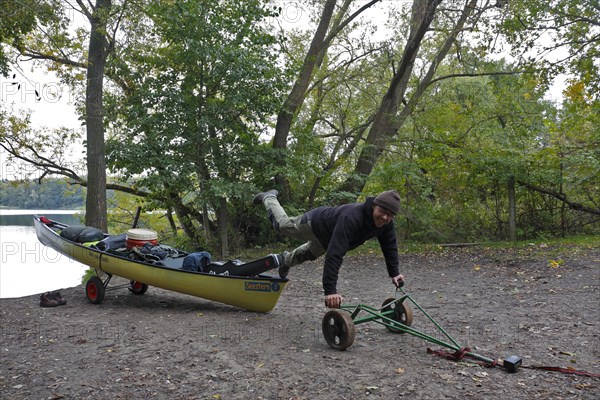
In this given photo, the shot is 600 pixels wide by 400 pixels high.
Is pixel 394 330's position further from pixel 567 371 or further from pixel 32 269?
pixel 32 269

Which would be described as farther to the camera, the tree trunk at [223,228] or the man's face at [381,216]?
the tree trunk at [223,228]

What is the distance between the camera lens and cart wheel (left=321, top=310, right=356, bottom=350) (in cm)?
434

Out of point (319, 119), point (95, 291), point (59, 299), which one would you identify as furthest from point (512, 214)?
point (59, 299)

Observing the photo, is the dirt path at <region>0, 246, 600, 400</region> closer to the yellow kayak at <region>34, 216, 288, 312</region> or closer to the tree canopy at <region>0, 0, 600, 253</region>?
the yellow kayak at <region>34, 216, 288, 312</region>

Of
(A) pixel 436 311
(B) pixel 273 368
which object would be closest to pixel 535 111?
(A) pixel 436 311

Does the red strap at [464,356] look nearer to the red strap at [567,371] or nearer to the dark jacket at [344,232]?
the red strap at [567,371]

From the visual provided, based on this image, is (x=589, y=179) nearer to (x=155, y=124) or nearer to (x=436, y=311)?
(x=436, y=311)

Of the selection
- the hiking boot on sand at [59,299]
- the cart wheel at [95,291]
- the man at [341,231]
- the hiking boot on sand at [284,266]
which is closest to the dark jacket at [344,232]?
the man at [341,231]

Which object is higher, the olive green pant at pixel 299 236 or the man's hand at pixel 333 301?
the olive green pant at pixel 299 236

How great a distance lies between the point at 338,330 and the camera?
14.6 feet

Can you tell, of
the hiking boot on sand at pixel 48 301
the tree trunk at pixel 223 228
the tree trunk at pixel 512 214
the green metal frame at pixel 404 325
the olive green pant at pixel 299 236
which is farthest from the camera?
the tree trunk at pixel 223 228

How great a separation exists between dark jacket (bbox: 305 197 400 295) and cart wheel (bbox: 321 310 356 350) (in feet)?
A: 0.86

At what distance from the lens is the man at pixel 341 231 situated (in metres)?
4.36

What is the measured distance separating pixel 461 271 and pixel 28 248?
14.9 meters
